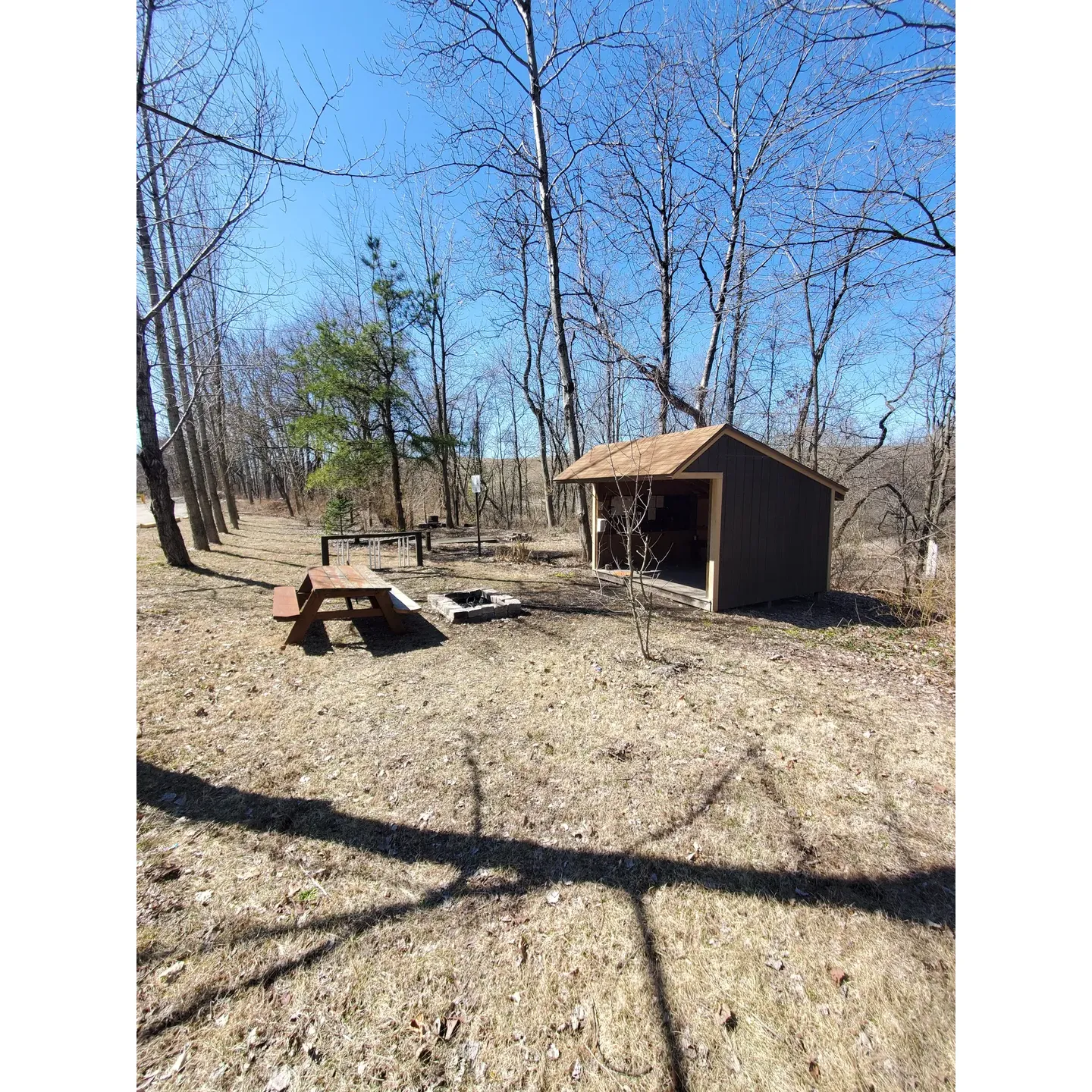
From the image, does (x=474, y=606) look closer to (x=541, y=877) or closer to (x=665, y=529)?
(x=541, y=877)

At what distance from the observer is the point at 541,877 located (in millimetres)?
2145

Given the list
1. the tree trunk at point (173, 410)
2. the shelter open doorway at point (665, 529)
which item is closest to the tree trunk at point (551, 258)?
the shelter open doorway at point (665, 529)

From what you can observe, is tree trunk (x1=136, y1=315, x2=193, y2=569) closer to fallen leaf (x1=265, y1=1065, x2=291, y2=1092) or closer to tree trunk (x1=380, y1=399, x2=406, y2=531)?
tree trunk (x1=380, y1=399, x2=406, y2=531)

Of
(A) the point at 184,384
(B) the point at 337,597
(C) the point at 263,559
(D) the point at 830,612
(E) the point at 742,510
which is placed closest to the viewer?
(B) the point at 337,597

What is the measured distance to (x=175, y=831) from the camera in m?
2.41

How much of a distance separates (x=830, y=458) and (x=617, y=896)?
17.8m

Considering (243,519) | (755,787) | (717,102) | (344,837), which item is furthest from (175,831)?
(243,519)

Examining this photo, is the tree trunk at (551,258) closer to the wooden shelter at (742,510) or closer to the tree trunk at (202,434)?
the wooden shelter at (742,510)

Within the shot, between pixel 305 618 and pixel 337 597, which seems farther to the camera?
pixel 337 597

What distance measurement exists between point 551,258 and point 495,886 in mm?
10862

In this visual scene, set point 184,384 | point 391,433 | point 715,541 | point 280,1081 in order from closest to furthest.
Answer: point 280,1081
point 715,541
point 184,384
point 391,433

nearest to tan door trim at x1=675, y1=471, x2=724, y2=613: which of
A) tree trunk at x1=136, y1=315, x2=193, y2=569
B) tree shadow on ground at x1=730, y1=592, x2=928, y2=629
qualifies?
tree shadow on ground at x1=730, y1=592, x2=928, y2=629

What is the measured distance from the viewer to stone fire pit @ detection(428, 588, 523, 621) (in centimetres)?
602

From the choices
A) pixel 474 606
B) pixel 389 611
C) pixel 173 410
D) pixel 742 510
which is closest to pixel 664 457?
pixel 742 510
